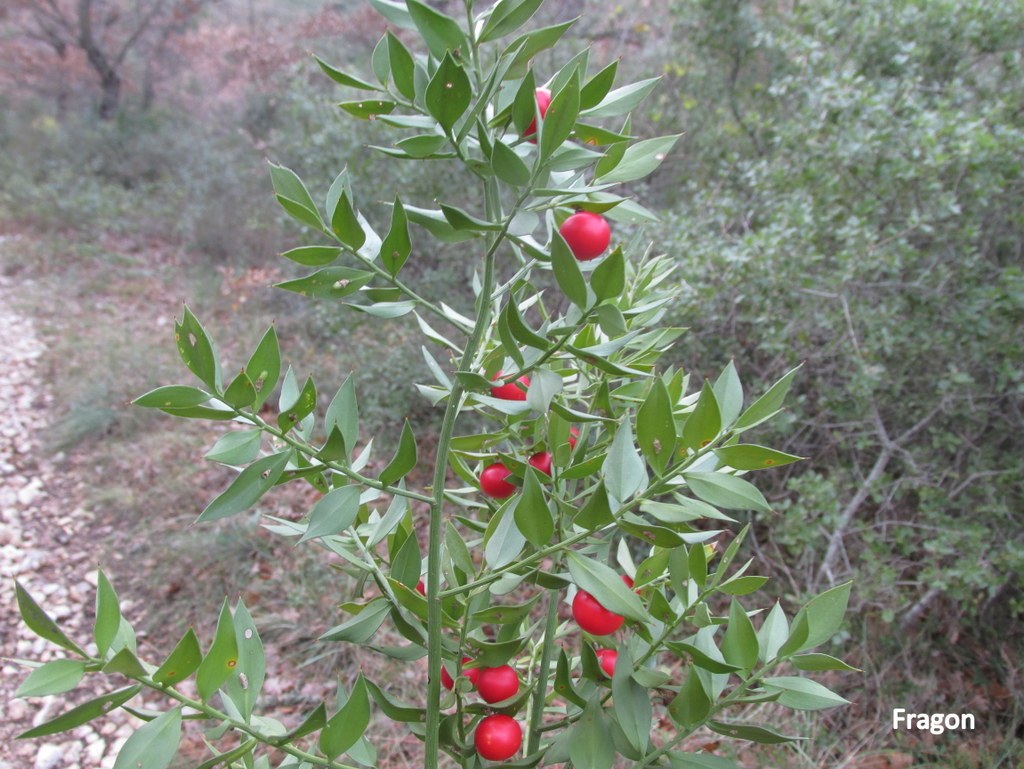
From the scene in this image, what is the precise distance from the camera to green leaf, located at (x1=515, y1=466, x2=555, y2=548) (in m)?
0.67

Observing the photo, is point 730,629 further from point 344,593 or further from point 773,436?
point 344,593

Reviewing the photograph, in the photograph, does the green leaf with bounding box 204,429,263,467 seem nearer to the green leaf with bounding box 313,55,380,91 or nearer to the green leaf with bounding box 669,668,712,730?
the green leaf with bounding box 313,55,380,91

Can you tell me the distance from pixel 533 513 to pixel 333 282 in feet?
1.02

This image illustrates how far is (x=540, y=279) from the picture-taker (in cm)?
328

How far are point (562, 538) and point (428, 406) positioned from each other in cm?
266

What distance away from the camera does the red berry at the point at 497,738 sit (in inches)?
33.4

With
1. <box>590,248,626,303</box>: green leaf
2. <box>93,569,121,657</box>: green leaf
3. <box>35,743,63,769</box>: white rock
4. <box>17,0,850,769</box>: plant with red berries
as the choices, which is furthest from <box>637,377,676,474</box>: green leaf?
<box>35,743,63,769</box>: white rock

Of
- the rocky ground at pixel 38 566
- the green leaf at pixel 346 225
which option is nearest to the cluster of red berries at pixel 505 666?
the green leaf at pixel 346 225

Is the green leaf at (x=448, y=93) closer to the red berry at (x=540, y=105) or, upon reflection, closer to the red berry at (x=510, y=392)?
the red berry at (x=540, y=105)

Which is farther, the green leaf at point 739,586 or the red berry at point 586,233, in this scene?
the green leaf at point 739,586

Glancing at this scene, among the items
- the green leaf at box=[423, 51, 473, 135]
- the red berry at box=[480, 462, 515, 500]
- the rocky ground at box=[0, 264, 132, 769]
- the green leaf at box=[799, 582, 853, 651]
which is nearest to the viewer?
the green leaf at box=[423, 51, 473, 135]

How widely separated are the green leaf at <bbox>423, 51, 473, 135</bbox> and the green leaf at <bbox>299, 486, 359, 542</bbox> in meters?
0.38

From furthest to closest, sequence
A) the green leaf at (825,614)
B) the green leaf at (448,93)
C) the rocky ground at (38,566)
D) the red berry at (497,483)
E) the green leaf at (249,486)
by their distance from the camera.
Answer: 1. the rocky ground at (38,566)
2. the red berry at (497,483)
3. the green leaf at (825,614)
4. the green leaf at (249,486)
5. the green leaf at (448,93)

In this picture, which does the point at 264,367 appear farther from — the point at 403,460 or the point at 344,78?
the point at 344,78
